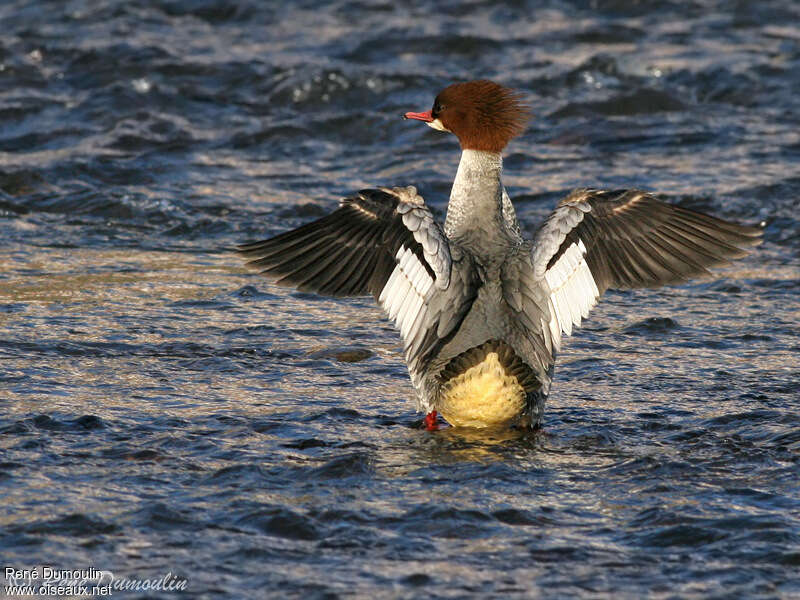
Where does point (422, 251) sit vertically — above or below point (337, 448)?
above

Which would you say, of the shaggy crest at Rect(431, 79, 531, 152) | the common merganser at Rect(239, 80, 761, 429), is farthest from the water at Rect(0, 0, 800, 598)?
the shaggy crest at Rect(431, 79, 531, 152)

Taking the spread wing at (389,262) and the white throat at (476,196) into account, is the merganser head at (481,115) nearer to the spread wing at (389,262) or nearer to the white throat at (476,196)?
the white throat at (476,196)

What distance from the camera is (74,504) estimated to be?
4750 millimetres

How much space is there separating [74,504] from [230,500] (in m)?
0.59

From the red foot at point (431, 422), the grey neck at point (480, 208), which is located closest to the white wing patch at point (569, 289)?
the grey neck at point (480, 208)

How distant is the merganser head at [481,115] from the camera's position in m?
6.33

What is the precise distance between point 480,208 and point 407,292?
24.4 inches

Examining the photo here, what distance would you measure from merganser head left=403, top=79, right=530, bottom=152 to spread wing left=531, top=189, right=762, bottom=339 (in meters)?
0.61

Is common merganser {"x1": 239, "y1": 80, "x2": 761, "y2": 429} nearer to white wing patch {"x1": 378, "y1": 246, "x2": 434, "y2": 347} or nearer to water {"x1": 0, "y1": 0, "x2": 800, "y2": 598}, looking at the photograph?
white wing patch {"x1": 378, "y1": 246, "x2": 434, "y2": 347}

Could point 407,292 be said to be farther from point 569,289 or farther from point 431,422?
point 569,289

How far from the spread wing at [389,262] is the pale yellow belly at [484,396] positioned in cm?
26

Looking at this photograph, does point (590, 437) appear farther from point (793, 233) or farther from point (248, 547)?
point (793, 233)

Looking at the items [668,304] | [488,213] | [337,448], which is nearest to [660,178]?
[668,304]

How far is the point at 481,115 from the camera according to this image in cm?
640
